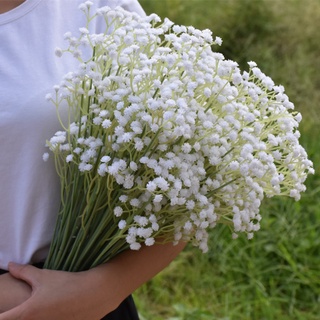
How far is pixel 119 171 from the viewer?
3.09 ft

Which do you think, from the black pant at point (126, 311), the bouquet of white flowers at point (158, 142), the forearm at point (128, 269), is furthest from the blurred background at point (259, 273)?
the bouquet of white flowers at point (158, 142)

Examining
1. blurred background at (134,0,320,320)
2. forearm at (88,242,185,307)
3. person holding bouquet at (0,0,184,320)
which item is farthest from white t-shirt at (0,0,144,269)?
blurred background at (134,0,320,320)

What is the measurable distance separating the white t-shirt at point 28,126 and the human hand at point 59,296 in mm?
60

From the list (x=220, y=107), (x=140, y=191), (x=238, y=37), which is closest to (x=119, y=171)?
(x=140, y=191)

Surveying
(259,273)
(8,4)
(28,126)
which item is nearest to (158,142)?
(28,126)

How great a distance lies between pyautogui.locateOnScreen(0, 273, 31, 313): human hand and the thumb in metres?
0.01

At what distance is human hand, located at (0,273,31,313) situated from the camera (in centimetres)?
102

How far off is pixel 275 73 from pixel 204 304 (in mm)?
1651

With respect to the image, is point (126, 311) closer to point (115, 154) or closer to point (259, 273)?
point (115, 154)

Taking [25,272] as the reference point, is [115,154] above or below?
above

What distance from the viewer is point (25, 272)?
1.05m

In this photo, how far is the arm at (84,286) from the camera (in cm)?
99

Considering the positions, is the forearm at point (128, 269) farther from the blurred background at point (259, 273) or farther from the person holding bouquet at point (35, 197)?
the blurred background at point (259, 273)

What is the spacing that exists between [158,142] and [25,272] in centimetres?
30
